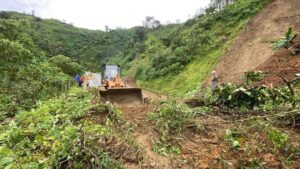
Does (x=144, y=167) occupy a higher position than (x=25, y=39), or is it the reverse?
(x=25, y=39)

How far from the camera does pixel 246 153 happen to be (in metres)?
4.63

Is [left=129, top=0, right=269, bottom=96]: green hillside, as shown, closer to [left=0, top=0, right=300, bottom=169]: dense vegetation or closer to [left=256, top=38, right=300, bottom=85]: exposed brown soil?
[left=256, top=38, right=300, bottom=85]: exposed brown soil

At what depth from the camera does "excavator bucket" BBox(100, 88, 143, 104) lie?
10375mm

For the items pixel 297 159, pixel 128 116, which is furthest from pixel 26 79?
pixel 297 159

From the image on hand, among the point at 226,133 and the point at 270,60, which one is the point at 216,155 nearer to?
the point at 226,133

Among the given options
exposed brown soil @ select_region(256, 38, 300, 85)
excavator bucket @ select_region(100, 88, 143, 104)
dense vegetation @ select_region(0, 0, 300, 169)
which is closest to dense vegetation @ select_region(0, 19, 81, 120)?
dense vegetation @ select_region(0, 0, 300, 169)

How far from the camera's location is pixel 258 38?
21203mm

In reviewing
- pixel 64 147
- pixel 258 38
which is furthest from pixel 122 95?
pixel 258 38

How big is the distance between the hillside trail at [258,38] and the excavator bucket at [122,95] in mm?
8123

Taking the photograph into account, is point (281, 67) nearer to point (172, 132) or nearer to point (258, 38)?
point (258, 38)

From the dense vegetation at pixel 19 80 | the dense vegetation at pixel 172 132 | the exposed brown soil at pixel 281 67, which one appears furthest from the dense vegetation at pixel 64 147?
the exposed brown soil at pixel 281 67

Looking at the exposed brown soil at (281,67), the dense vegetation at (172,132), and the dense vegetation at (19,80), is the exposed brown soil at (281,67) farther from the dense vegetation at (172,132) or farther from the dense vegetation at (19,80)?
the dense vegetation at (19,80)

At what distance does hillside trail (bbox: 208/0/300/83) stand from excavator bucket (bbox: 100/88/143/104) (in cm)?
812

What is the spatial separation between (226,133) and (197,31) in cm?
2539
